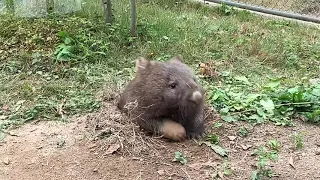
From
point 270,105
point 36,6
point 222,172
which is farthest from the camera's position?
point 36,6

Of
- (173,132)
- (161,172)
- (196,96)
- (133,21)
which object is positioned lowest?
(161,172)

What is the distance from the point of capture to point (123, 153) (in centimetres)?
429

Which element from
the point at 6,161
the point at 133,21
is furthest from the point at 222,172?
the point at 133,21

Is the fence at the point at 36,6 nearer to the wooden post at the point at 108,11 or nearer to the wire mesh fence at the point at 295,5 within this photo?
the wooden post at the point at 108,11

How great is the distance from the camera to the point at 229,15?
9625 millimetres

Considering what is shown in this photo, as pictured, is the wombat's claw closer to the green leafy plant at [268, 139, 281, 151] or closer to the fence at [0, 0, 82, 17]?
the green leafy plant at [268, 139, 281, 151]

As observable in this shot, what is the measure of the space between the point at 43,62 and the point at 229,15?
422cm

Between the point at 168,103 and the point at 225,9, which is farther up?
the point at 168,103

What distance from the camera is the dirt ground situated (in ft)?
13.4

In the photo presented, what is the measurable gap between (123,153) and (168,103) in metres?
0.56

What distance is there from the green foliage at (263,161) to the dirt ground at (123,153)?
53 mm

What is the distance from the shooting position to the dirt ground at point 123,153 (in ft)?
13.4

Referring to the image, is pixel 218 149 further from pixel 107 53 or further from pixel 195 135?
pixel 107 53

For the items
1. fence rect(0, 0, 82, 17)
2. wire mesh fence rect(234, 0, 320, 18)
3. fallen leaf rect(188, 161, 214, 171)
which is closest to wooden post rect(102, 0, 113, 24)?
fence rect(0, 0, 82, 17)
